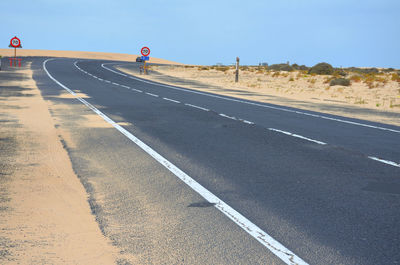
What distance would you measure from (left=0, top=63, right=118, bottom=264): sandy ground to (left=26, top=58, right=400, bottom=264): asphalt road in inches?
7.7

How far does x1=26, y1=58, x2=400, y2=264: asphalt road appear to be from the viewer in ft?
13.2

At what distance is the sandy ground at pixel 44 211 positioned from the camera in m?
3.84

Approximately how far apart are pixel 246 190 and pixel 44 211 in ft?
7.98

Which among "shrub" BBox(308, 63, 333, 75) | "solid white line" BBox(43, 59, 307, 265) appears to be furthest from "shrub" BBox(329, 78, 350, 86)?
"solid white line" BBox(43, 59, 307, 265)

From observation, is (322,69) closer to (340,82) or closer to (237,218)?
(340,82)

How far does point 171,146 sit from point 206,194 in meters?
3.21

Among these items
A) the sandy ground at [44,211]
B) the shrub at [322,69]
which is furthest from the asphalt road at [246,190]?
the shrub at [322,69]

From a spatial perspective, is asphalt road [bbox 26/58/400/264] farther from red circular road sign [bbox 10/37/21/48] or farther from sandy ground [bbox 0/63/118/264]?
red circular road sign [bbox 10/37/21/48]

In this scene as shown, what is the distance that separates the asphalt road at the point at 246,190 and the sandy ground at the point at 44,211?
20 centimetres

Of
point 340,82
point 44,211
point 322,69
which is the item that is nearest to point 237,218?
point 44,211

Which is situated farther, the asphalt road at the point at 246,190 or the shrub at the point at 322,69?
the shrub at the point at 322,69

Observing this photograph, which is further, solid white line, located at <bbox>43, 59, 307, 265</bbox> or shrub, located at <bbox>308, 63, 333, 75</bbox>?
shrub, located at <bbox>308, 63, 333, 75</bbox>

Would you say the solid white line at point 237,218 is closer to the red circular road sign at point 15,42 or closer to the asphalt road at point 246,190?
the asphalt road at point 246,190

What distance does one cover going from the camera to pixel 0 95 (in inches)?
719
